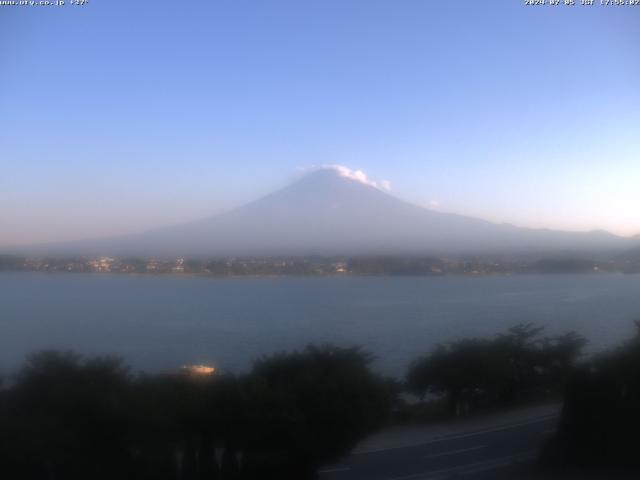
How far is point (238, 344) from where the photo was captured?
8.88 meters

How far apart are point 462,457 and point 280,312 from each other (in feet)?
19.1

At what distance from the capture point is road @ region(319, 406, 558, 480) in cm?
543

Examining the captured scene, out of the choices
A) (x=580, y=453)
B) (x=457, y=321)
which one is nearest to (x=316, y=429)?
(x=580, y=453)

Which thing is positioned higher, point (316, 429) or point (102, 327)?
point (102, 327)

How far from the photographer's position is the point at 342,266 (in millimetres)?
12734

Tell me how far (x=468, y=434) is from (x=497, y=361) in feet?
4.92

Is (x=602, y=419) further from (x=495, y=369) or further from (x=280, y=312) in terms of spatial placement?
(x=280, y=312)

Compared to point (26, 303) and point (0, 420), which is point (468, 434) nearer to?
point (0, 420)

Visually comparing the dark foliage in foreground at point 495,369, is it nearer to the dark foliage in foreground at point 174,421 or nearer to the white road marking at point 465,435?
the white road marking at point 465,435

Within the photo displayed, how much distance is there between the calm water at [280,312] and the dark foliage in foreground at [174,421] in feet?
3.03

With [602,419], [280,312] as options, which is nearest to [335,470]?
[602,419]

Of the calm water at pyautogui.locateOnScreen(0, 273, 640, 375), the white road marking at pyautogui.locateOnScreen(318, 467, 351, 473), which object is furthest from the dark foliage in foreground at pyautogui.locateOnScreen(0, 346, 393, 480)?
the calm water at pyautogui.locateOnScreen(0, 273, 640, 375)

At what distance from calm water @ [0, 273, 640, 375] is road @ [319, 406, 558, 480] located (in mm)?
1543

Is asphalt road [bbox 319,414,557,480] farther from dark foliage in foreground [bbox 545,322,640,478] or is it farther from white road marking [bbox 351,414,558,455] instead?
dark foliage in foreground [bbox 545,322,640,478]
